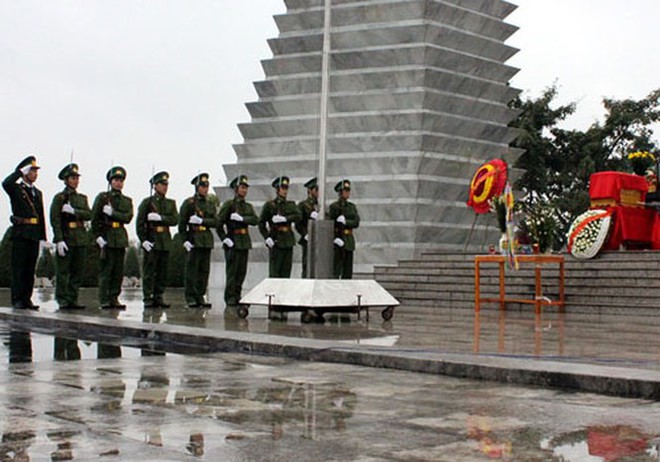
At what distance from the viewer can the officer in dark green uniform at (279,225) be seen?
17391mm

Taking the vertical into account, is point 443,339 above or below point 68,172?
below

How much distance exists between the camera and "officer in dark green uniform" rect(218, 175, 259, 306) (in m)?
17.2

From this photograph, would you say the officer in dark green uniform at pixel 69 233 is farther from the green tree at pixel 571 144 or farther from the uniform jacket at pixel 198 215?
the green tree at pixel 571 144

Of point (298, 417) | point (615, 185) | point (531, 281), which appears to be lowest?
point (298, 417)

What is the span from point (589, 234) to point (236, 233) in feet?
20.6

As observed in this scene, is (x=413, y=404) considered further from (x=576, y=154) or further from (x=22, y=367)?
(x=576, y=154)

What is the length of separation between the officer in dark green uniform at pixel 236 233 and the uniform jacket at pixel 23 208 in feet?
10.4

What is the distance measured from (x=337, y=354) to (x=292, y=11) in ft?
61.1

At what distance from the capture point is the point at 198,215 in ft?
55.7

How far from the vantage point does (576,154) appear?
111ft

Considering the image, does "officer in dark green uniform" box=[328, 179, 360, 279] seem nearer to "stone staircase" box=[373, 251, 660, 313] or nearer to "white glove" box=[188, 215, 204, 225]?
"stone staircase" box=[373, 251, 660, 313]

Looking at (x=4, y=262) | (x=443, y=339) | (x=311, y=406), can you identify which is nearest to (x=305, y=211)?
(x=443, y=339)

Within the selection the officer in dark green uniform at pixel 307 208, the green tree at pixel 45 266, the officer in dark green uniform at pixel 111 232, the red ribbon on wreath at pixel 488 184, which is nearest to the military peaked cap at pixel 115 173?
the officer in dark green uniform at pixel 111 232

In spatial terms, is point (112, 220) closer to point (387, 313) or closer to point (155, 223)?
point (155, 223)
